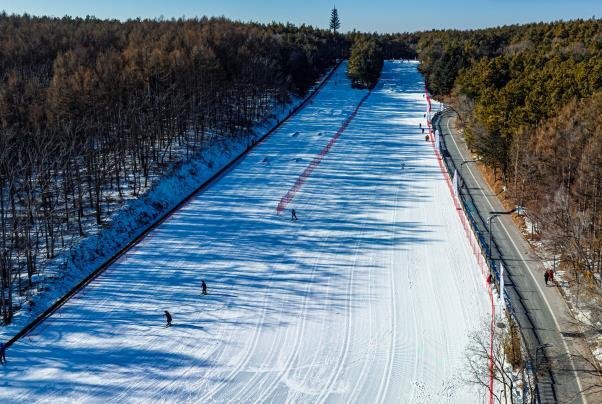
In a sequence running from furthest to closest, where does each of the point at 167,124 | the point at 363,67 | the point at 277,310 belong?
the point at 363,67, the point at 167,124, the point at 277,310

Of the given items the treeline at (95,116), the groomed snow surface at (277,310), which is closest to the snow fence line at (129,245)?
the groomed snow surface at (277,310)

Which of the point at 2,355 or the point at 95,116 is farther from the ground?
the point at 95,116

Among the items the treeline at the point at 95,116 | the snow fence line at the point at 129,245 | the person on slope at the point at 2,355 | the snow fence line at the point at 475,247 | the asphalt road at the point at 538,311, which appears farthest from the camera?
the treeline at the point at 95,116

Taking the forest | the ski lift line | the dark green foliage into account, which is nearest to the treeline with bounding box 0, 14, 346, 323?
the forest

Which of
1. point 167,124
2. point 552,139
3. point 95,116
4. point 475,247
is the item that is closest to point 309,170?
point 167,124

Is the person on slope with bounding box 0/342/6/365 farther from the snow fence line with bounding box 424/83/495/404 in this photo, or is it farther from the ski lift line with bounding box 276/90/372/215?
the ski lift line with bounding box 276/90/372/215

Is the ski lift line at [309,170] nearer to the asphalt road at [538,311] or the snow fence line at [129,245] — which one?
the snow fence line at [129,245]

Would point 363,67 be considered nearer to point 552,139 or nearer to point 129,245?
point 552,139
